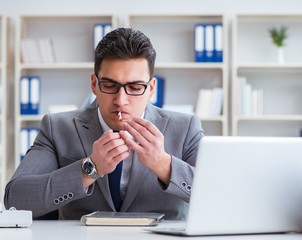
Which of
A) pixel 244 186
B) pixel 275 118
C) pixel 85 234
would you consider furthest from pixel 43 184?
pixel 275 118

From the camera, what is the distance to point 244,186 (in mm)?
1709

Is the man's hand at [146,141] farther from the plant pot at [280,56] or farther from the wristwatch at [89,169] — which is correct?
the plant pot at [280,56]

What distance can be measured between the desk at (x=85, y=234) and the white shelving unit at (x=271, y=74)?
12.4 feet

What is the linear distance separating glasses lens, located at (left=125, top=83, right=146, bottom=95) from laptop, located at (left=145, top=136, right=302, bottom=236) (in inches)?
25.7

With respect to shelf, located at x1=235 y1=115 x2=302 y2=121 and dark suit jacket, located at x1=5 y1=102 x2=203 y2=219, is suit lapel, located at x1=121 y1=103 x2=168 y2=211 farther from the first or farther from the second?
shelf, located at x1=235 y1=115 x2=302 y2=121

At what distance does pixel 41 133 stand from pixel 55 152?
91mm

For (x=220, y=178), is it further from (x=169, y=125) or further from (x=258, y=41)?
(x=258, y=41)

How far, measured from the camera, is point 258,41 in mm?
5656

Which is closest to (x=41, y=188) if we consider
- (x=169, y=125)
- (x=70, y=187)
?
(x=70, y=187)

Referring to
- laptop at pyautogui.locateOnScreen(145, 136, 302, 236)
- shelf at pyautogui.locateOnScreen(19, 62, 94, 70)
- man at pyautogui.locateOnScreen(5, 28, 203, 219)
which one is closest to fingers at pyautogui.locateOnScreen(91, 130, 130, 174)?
man at pyautogui.locateOnScreen(5, 28, 203, 219)

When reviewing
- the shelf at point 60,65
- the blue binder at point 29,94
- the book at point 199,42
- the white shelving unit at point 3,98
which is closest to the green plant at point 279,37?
the book at point 199,42

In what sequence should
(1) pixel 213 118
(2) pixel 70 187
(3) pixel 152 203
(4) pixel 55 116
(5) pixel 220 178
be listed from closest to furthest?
(5) pixel 220 178 < (2) pixel 70 187 < (3) pixel 152 203 < (4) pixel 55 116 < (1) pixel 213 118

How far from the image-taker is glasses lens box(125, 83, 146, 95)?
7.63 feet

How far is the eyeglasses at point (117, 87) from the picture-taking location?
2320 millimetres
